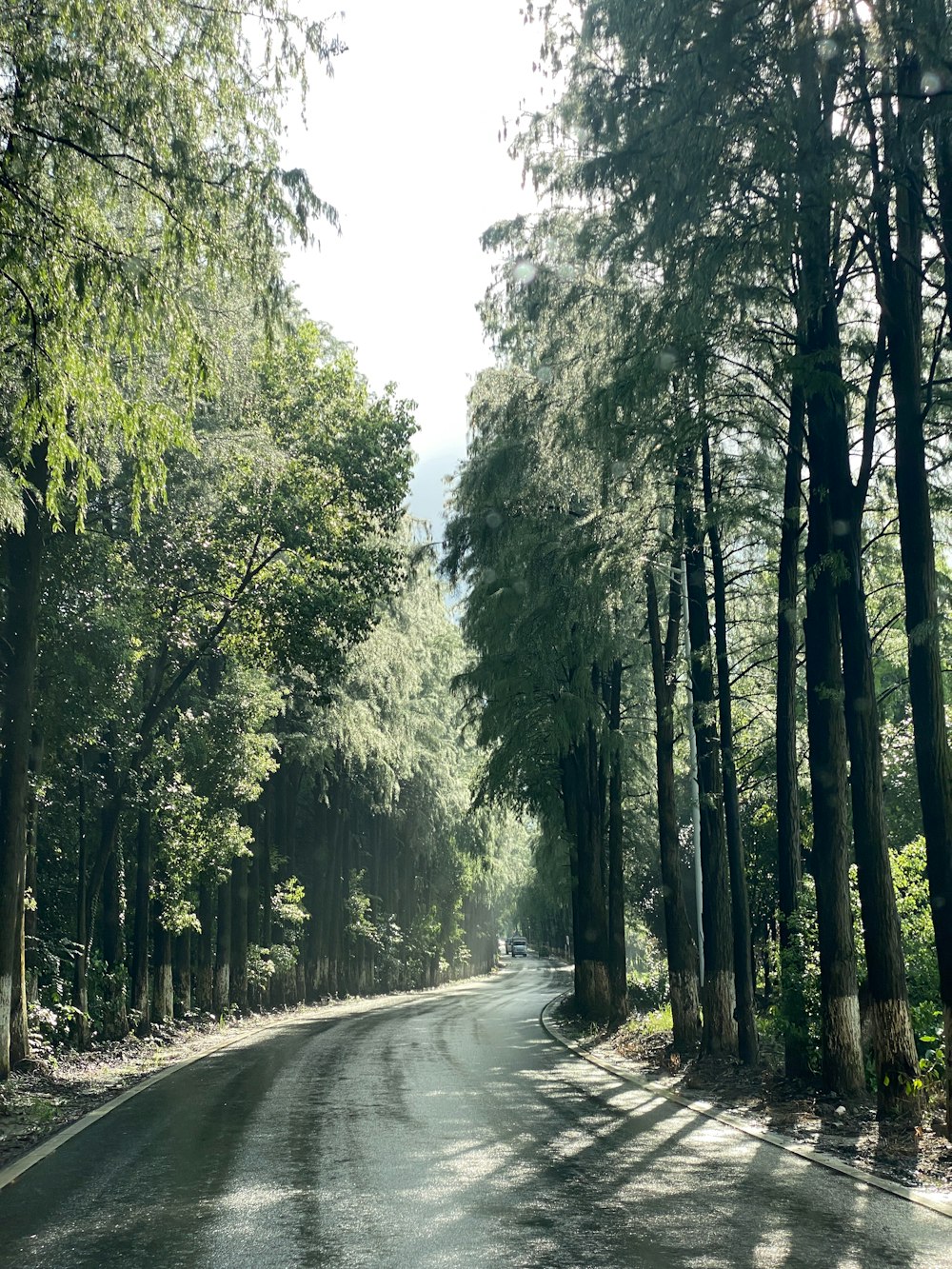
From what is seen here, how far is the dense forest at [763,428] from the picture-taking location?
1019cm

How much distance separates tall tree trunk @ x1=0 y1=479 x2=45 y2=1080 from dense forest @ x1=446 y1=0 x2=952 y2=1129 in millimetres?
6647

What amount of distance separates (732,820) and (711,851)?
923 millimetres

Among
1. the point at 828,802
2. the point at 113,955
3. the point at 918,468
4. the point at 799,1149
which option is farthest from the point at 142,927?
the point at 918,468

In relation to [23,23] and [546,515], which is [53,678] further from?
[23,23]

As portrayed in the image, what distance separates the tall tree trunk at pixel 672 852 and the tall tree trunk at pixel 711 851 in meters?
0.72

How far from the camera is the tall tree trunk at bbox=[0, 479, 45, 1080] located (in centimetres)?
1397

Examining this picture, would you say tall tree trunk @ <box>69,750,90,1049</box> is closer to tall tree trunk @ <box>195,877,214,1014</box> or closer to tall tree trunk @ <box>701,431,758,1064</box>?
tall tree trunk @ <box>195,877,214,1014</box>

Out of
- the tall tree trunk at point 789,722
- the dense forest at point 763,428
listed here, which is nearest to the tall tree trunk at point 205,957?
the dense forest at point 763,428

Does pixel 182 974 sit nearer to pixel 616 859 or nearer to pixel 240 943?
pixel 240 943

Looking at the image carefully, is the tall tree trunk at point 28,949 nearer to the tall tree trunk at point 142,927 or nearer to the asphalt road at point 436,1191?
the tall tree trunk at point 142,927

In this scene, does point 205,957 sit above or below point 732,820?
below

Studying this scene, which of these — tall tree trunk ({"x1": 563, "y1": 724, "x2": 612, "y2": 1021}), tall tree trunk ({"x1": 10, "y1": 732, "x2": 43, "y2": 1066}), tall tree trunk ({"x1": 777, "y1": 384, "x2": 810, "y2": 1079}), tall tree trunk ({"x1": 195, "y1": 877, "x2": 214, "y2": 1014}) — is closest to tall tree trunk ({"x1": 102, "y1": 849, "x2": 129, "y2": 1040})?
tall tree trunk ({"x1": 10, "y1": 732, "x2": 43, "y2": 1066})

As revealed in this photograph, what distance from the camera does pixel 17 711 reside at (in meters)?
14.5

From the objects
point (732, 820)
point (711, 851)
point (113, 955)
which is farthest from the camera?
point (113, 955)
